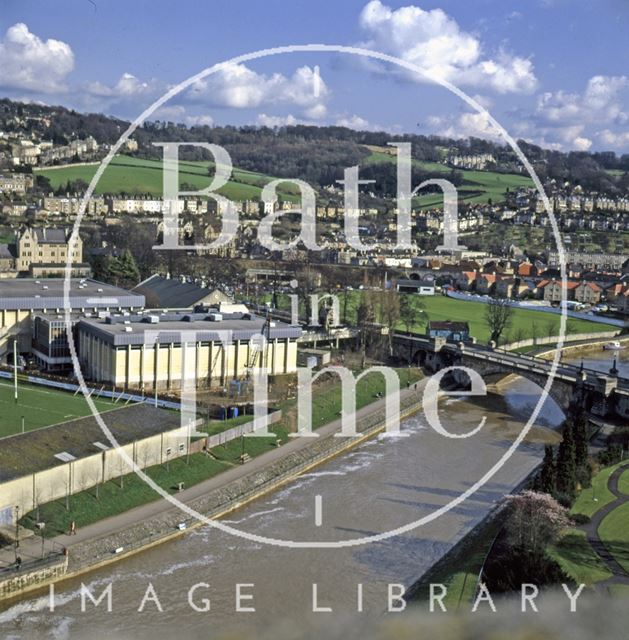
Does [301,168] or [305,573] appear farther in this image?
[301,168]

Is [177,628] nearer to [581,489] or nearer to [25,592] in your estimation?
[25,592]

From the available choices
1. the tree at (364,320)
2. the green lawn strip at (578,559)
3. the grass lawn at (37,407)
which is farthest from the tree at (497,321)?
the green lawn strip at (578,559)

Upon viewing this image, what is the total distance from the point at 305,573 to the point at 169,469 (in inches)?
160

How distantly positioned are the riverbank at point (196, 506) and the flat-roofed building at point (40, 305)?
354 inches

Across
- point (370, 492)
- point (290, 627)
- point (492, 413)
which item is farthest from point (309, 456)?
point (290, 627)

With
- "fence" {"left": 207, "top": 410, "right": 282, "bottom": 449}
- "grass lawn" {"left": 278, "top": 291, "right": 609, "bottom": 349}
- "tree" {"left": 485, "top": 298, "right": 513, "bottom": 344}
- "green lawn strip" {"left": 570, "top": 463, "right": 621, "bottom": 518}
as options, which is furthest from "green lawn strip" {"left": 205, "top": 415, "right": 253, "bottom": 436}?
"grass lawn" {"left": 278, "top": 291, "right": 609, "bottom": 349}

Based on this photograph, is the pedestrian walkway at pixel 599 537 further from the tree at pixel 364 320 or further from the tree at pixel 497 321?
the tree at pixel 497 321

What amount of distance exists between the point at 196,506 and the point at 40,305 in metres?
12.6

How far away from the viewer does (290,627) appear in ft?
19.9

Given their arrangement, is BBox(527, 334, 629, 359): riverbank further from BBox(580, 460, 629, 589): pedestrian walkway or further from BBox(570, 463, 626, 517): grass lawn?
BBox(570, 463, 626, 517): grass lawn

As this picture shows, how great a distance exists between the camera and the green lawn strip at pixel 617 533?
1117cm

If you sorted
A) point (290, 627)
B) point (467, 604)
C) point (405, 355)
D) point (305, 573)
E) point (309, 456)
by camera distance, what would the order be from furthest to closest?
point (405, 355)
point (309, 456)
point (305, 573)
point (467, 604)
point (290, 627)

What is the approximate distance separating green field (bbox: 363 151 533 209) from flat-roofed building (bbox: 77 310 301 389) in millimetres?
64270

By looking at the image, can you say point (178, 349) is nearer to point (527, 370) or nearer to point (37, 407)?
point (37, 407)
